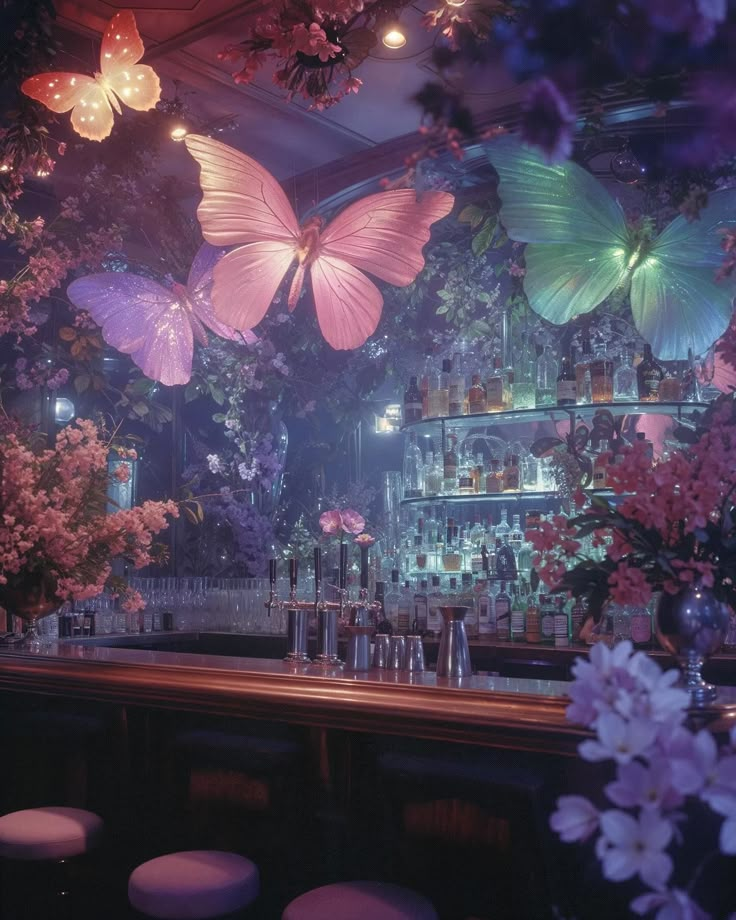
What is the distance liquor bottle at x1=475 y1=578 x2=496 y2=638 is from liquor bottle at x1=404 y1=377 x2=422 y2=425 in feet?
3.11

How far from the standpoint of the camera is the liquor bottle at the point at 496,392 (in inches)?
177

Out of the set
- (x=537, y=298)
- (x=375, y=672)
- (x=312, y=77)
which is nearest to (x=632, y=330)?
(x=537, y=298)

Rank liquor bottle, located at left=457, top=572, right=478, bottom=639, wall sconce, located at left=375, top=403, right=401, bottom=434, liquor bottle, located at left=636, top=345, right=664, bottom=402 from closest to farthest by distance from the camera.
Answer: liquor bottle, located at left=636, top=345, right=664, bottom=402
liquor bottle, located at left=457, top=572, right=478, bottom=639
wall sconce, located at left=375, top=403, right=401, bottom=434

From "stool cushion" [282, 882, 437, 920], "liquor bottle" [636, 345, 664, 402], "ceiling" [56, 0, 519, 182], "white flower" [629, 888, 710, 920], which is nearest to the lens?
"white flower" [629, 888, 710, 920]

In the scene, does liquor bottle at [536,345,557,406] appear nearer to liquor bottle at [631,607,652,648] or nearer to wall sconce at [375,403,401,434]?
liquor bottle at [631,607,652,648]

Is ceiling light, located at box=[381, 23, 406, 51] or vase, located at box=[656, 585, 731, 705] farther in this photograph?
ceiling light, located at box=[381, 23, 406, 51]

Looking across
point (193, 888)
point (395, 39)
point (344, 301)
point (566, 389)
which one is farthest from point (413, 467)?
point (193, 888)

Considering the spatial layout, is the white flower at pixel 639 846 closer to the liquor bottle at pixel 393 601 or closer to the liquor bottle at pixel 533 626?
the liquor bottle at pixel 533 626

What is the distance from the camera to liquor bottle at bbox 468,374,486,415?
458 cm

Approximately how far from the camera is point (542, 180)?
3314 mm

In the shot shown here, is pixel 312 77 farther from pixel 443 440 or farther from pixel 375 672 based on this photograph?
pixel 443 440

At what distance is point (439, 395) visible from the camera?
15.6 feet

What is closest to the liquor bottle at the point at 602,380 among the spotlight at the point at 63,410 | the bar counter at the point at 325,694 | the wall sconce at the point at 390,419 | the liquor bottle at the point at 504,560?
the liquor bottle at the point at 504,560

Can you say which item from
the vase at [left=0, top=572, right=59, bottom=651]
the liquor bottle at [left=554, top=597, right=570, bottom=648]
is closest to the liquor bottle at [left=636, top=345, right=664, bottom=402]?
the liquor bottle at [left=554, top=597, right=570, bottom=648]
